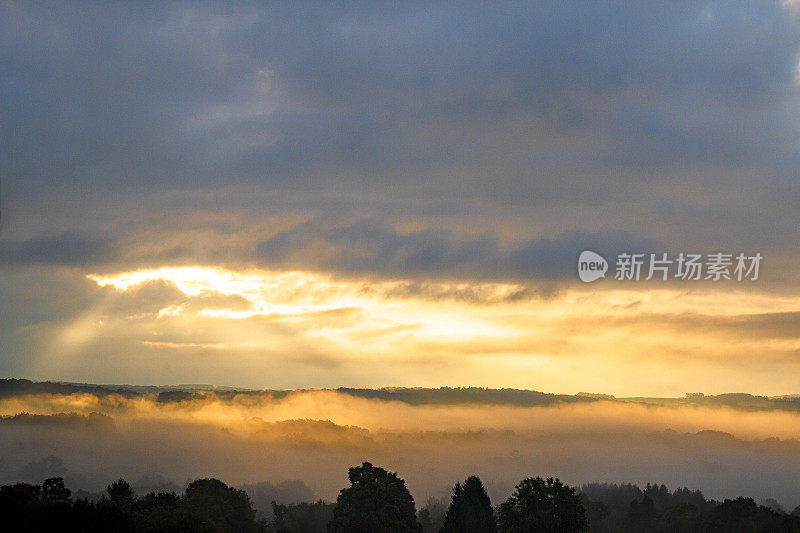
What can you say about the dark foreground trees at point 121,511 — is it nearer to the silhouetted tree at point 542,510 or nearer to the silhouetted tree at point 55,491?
the silhouetted tree at point 55,491

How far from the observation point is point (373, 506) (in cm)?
16262

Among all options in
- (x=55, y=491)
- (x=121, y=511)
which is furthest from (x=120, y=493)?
(x=121, y=511)

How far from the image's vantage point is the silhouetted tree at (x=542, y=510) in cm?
13712

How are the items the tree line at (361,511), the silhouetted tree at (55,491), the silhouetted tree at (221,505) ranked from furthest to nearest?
1. the silhouetted tree at (221,505)
2. the silhouetted tree at (55,491)
3. the tree line at (361,511)

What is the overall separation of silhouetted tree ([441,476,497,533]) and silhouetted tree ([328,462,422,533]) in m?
9.01

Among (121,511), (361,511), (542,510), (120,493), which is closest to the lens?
(121,511)

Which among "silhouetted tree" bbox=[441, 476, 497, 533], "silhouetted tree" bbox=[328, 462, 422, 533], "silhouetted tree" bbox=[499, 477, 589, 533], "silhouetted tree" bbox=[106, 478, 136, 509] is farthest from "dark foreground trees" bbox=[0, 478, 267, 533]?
"silhouetted tree" bbox=[499, 477, 589, 533]

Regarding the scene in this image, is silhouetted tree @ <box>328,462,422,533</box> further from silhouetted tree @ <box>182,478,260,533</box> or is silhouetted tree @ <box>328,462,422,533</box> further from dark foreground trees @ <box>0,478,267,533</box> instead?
dark foreground trees @ <box>0,478,267,533</box>

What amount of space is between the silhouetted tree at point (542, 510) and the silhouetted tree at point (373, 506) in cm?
2672

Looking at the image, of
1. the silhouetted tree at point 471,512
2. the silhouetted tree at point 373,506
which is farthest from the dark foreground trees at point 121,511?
the silhouetted tree at point 471,512

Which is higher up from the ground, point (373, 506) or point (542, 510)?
point (542, 510)

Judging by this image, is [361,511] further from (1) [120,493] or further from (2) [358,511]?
(1) [120,493]

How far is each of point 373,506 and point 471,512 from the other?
19.7 m

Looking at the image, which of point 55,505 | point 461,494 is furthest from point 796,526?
point 55,505
